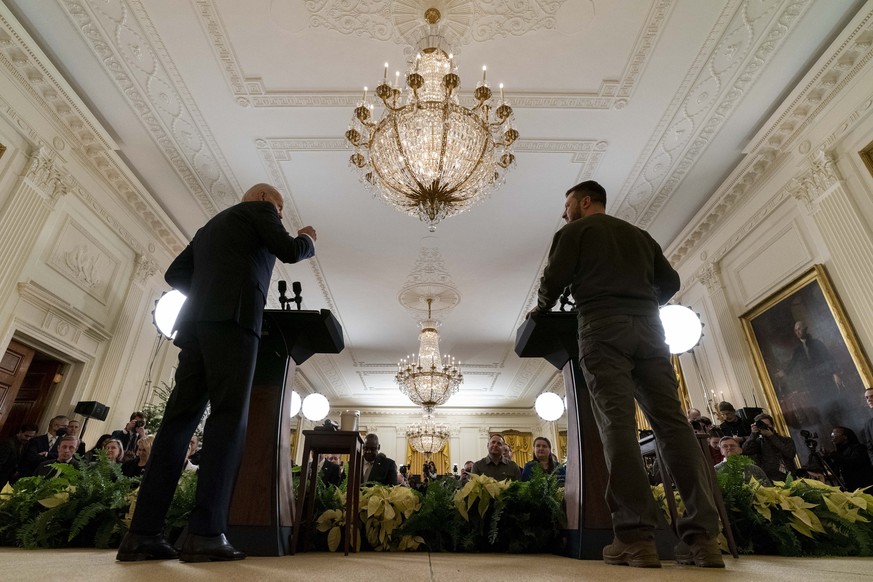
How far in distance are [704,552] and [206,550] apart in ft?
4.91

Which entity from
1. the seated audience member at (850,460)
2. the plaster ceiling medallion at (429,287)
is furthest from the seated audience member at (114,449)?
the seated audience member at (850,460)

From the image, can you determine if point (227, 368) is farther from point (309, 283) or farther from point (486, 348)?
point (486, 348)

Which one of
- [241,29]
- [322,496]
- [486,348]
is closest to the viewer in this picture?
[322,496]

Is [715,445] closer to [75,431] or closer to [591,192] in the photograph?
[591,192]

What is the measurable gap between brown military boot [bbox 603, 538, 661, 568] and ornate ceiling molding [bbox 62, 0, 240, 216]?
485cm

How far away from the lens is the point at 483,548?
7.39 ft

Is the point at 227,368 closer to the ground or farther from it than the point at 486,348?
closer to the ground

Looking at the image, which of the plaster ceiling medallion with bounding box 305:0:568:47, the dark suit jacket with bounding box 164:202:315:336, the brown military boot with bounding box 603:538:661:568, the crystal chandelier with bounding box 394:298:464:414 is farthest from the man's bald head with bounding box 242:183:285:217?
the crystal chandelier with bounding box 394:298:464:414

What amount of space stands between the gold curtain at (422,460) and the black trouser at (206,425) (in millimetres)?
13978

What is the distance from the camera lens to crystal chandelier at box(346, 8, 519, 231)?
3322 mm

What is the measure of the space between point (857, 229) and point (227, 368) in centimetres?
501

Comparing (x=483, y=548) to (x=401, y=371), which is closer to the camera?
(x=483, y=548)

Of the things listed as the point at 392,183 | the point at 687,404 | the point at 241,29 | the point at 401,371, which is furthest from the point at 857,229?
the point at 401,371

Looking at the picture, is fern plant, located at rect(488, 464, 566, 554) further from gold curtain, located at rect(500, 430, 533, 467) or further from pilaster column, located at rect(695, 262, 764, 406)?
gold curtain, located at rect(500, 430, 533, 467)
